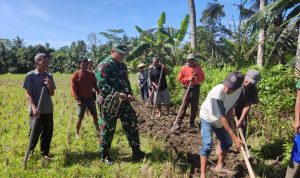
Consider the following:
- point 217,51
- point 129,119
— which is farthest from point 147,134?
point 217,51

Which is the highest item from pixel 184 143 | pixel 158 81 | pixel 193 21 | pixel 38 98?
pixel 193 21

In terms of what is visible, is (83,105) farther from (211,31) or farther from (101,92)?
(211,31)

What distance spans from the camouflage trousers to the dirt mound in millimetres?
823

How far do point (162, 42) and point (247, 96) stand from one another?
1148cm

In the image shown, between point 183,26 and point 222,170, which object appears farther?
point 183,26

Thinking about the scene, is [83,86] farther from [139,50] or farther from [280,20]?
[280,20]

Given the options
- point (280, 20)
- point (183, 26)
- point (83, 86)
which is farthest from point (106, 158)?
point (280, 20)

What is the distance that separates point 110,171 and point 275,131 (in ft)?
10.7

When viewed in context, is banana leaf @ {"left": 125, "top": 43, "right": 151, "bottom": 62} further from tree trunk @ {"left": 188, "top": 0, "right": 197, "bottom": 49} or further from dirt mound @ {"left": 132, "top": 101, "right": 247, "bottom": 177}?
dirt mound @ {"left": 132, "top": 101, "right": 247, "bottom": 177}

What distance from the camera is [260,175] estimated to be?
520 cm

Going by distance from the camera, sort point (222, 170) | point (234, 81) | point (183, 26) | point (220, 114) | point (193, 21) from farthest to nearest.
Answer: point (183, 26), point (193, 21), point (222, 170), point (220, 114), point (234, 81)

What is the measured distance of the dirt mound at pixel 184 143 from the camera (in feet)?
17.4

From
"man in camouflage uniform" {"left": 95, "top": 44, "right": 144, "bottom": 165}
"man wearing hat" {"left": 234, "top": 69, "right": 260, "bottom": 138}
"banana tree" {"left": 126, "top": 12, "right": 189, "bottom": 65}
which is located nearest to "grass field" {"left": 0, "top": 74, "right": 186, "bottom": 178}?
"man in camouflage uniform" {"left": 95, "top": 44, "right": 144, "bottom": 165}

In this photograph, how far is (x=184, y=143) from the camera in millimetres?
6699
